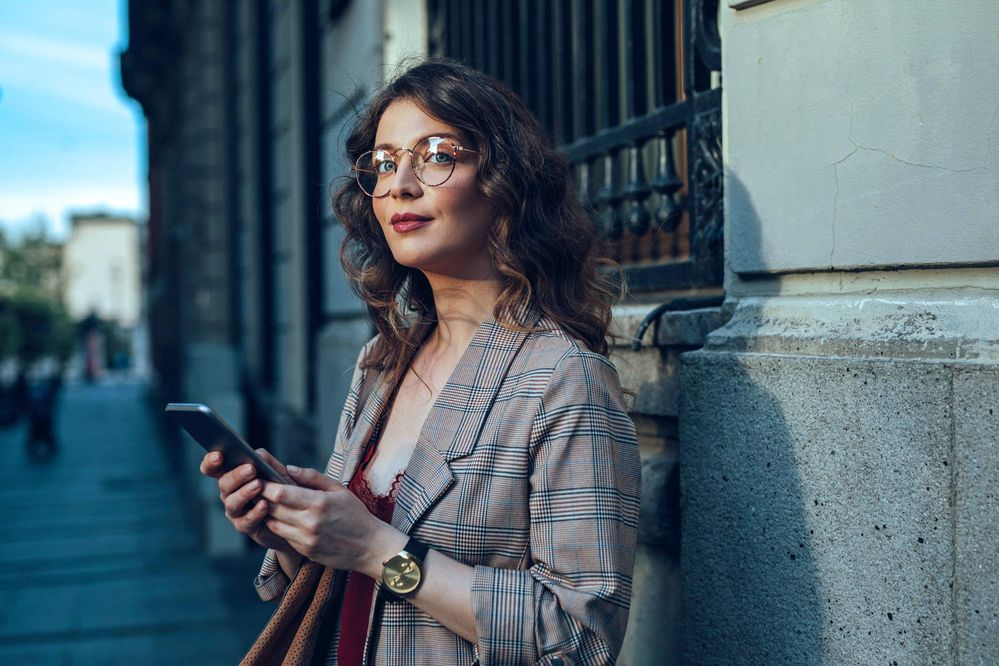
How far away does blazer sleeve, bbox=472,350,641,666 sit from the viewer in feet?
5.61

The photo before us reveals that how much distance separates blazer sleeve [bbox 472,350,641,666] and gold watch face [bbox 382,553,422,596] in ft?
0.38

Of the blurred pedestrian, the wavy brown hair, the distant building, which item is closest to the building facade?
the wavy brown hair

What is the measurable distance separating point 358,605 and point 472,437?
456mm

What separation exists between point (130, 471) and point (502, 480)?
14.8 metres

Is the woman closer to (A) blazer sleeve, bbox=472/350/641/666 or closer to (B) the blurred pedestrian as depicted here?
(A) blazer sleeve, bbox=472/350/641/666

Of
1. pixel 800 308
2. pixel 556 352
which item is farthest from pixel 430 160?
pixel 800 308

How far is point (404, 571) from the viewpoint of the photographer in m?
1.77

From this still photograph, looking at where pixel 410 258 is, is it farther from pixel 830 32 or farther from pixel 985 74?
pixel 985 74

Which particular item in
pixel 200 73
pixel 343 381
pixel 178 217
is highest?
pixel 200 73

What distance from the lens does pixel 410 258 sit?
2.04 meters

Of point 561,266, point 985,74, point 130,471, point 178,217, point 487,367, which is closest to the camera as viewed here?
point 985,74

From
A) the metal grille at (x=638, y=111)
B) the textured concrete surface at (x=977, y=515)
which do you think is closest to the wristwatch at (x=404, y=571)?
the textured concrete surface at (x=977, y=515)

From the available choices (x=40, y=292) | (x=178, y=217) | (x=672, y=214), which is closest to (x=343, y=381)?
(x=672, y=214)

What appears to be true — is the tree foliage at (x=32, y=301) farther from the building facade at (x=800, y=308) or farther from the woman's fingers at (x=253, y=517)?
the woman's fingers at (x=253, y=517)
